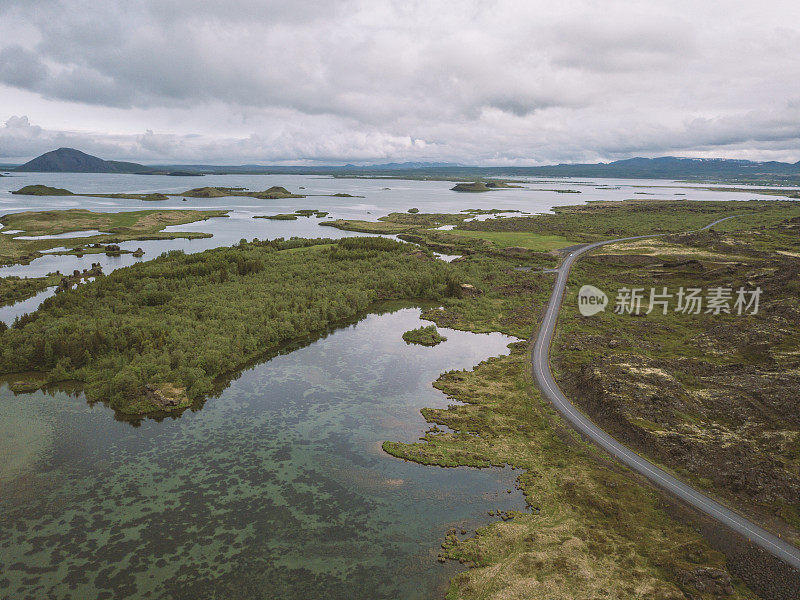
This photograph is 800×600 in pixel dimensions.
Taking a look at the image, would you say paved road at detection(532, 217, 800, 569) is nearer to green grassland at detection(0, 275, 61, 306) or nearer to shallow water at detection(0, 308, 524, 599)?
shallow water at detection(0, 308, 524, 599)

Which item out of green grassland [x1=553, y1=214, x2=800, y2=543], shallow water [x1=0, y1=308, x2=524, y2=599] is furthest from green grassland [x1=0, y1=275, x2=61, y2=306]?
green grassland [x1=553, y1=214, x2=800, y2=543]

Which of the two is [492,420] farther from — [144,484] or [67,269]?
[67,269]

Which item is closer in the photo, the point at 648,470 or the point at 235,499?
the point at 235,499

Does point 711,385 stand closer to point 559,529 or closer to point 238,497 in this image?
point 559,529

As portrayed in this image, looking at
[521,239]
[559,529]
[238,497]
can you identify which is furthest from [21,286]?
[521,239]

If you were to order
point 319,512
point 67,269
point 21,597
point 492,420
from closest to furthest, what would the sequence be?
point 21,597, point 319,512, point 492,420, point 67,269

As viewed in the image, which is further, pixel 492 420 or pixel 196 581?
pixel 492 420

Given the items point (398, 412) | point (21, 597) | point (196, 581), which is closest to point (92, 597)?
point (21, 597)
